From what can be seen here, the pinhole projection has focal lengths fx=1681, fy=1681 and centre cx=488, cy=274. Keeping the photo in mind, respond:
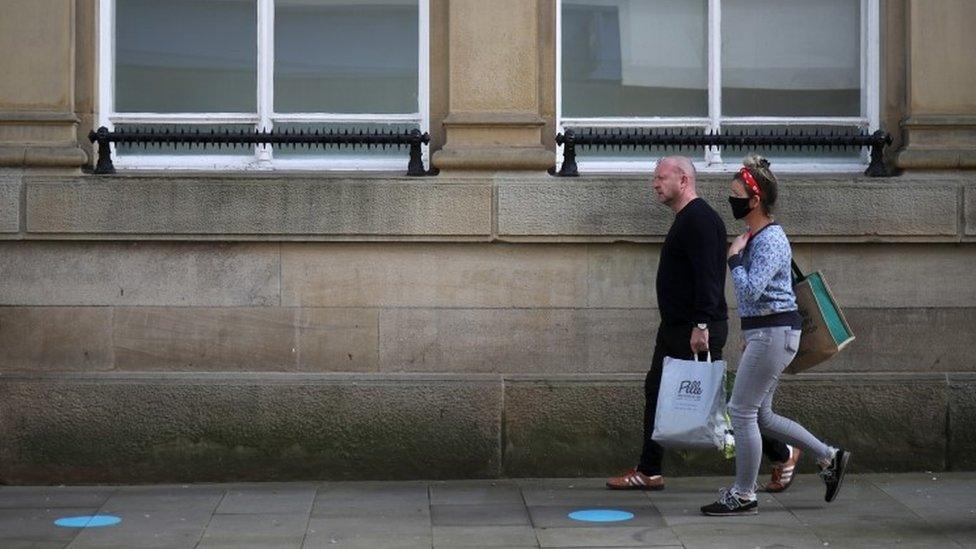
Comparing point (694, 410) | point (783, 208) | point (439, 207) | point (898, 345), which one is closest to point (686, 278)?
point (694, 410)

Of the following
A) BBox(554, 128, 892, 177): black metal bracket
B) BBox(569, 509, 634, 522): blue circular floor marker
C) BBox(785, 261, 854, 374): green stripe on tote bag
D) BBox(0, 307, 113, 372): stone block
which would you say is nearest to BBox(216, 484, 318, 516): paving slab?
BBox(0, 307, 113, 372): stone block

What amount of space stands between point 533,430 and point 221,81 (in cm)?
287

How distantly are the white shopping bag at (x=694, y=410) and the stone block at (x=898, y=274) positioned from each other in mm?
1746

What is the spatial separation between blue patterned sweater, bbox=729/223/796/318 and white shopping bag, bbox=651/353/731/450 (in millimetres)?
409

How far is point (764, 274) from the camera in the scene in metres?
8.34

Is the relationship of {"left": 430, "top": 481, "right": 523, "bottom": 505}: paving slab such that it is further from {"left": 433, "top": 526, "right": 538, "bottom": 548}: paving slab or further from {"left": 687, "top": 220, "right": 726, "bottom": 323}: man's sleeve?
{"left": 687, "top": 220, "right": 726, "bottom": 323}: man's sleeve

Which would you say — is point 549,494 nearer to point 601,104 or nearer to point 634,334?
point 634,334

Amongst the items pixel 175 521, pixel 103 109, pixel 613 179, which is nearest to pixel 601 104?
pixel 613 179

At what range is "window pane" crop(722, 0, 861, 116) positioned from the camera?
1050cm

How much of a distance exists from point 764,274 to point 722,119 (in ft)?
7.52

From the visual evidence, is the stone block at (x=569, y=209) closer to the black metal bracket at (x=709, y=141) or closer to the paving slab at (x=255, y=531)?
the black metal bracket at (x=709, y=141)

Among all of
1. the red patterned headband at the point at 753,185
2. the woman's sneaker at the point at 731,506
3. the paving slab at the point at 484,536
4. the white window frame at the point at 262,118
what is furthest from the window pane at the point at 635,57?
the paving slab at the point at 484,536

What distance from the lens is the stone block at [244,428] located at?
9.77 m

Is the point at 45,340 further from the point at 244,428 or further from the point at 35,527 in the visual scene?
the point at 35,527
